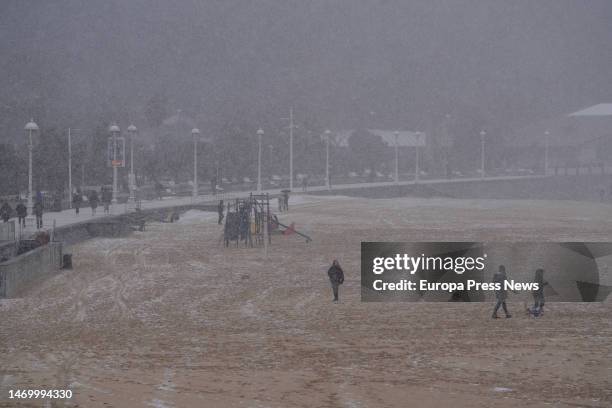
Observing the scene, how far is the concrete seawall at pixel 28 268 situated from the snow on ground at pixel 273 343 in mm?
453

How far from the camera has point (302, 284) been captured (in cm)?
2400

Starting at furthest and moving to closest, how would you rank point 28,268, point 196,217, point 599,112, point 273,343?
point 599,112 < point 196,217 < point 28,268 < point 273,343

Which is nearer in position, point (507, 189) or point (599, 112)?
point (507, 189)

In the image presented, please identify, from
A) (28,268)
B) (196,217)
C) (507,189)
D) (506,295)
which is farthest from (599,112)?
(506,295)

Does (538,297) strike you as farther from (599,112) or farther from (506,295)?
(599,112)

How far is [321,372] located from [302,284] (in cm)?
994

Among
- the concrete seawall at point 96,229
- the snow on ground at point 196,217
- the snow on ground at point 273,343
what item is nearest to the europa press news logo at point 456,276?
the snow on ground at point 273,343

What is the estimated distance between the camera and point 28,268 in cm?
2384

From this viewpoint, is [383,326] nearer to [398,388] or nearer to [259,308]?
[259,308]

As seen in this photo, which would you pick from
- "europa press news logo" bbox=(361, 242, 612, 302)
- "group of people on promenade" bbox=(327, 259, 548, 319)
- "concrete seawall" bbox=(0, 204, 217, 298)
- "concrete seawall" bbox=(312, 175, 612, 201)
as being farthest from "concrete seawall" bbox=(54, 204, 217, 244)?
"concrete seawall" bbox=(312, 175, 612, 201)

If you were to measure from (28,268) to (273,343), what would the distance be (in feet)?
33.2

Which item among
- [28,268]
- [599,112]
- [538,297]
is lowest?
[538,297]

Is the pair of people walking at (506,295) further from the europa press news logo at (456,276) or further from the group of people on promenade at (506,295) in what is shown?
the europa press news logo at (456,276)

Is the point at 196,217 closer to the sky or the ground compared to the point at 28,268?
closer to the sky
